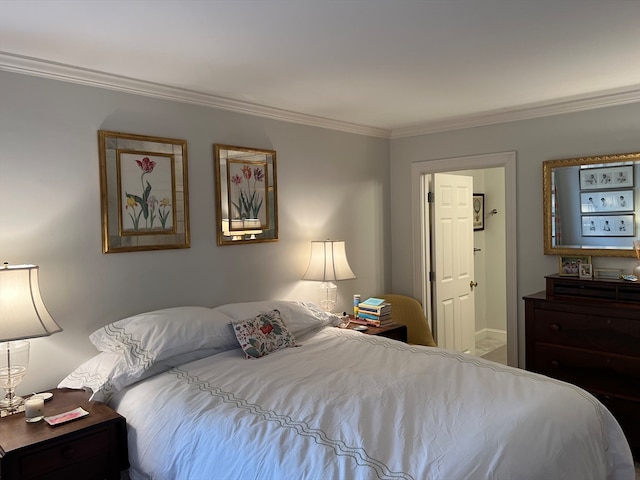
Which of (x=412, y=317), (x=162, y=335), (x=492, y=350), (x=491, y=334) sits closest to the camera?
(x=162, y=335)

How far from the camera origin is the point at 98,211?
2.76 meters

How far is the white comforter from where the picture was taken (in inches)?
64.7

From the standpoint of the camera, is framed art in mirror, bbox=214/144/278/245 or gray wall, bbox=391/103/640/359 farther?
gray wall, bbox=391/103/640/359

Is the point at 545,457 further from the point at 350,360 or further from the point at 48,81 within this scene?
the point at 48,81

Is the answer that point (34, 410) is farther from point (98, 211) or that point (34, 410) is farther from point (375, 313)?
point (375, 313)

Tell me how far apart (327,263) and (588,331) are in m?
1.83

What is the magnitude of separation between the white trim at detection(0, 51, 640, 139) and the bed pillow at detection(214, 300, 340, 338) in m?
1.34

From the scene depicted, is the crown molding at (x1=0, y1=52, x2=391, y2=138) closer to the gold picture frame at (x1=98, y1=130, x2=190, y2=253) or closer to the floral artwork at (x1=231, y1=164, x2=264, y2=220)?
the gold picture frame at (x1=98, y1=130, x2=190, y2=253)

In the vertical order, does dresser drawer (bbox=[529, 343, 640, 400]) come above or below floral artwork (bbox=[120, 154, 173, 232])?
below

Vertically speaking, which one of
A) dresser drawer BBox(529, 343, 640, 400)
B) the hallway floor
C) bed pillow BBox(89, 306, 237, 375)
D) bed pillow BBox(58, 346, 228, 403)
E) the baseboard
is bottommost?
the hallway floor

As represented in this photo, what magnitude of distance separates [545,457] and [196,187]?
2.44m

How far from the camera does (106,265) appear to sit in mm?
2801

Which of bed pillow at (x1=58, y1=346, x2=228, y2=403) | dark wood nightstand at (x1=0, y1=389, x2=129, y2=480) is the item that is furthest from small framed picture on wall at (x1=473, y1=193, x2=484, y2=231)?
dark wood nightstand at (x1=0, y1=389, x2=129, y2=480)

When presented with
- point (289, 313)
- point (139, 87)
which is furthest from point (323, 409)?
point (139, 87)
